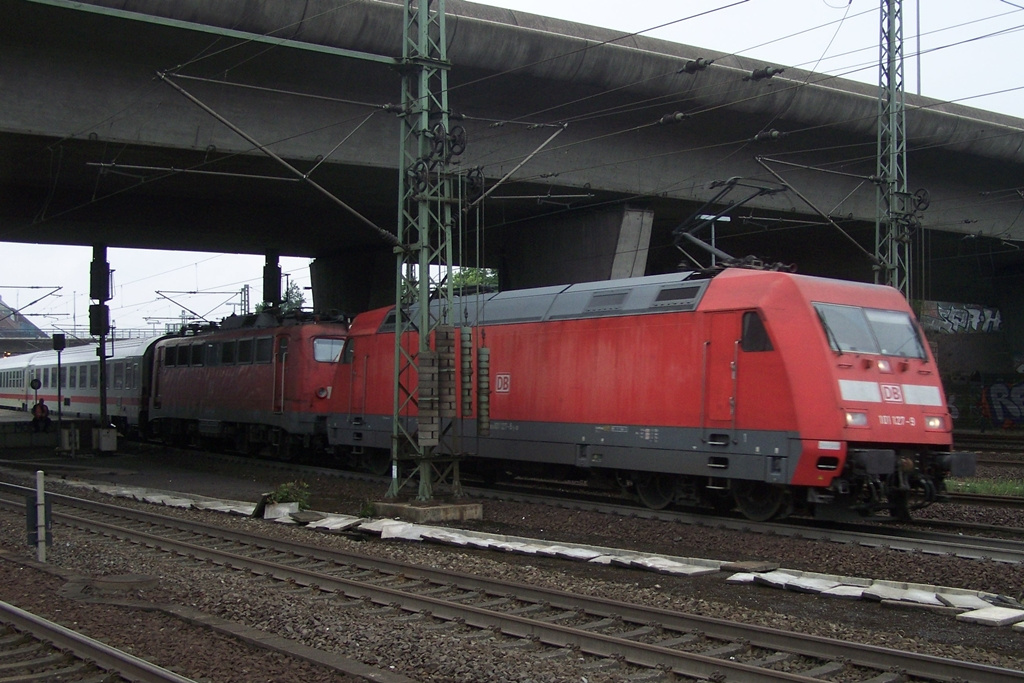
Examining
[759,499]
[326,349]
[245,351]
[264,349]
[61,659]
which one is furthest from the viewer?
[245,351]

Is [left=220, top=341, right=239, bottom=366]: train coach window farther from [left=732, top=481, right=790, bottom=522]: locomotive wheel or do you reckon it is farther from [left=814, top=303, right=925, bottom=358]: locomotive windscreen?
[left=814, top=303, right=925, bottom=358]: locomotive windscreen

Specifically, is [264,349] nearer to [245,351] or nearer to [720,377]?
[245,351]

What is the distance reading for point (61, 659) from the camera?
22.6 feet

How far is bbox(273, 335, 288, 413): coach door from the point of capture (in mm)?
24031

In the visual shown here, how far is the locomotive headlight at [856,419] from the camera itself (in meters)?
12.3

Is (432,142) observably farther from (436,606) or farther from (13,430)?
(13,430)

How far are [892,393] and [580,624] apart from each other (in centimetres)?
676

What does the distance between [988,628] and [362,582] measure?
547cm

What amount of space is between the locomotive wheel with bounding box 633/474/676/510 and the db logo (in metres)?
3.28

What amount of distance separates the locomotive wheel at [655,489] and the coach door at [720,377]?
4.92 feet

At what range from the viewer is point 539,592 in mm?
8805

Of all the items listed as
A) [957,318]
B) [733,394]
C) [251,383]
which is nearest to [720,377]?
[733,394]

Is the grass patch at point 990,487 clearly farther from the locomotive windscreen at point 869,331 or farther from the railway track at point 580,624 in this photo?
the railway track at point 580,624

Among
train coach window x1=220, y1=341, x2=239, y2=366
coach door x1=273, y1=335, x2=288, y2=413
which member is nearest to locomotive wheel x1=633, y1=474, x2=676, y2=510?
coach door x1=273, y1=335, x2=288, y2=413
